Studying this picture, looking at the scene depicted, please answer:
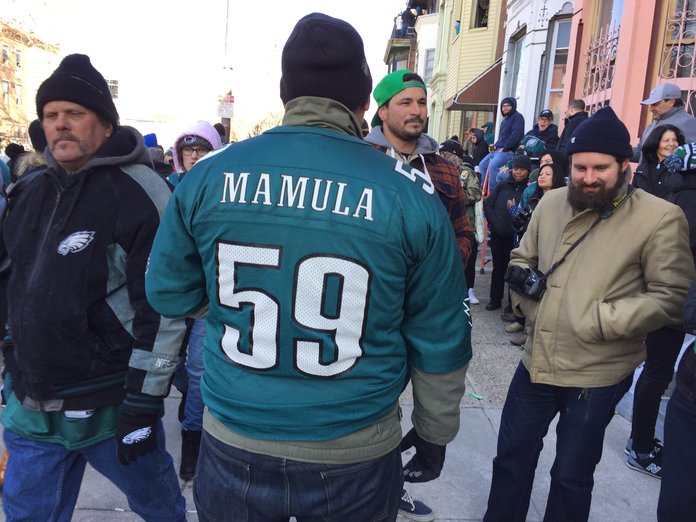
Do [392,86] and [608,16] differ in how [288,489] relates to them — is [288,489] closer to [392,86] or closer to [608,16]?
[392,86]

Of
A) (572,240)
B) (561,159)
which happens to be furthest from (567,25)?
(572,240)

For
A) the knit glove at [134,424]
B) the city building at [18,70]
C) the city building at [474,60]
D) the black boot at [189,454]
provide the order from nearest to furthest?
the knit glove at [134,424], the black boot at [189,454], the city building at [474,60], the city building at [18,70]

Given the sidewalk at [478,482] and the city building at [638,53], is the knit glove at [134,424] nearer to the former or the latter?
the sidewalk at [478,482]

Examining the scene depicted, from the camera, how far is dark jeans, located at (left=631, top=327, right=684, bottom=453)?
11.1 feet

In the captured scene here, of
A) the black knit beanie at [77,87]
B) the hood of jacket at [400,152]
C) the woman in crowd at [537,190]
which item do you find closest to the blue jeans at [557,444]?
the hood of jacket at [400,152]

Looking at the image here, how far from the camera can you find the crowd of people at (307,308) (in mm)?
1467

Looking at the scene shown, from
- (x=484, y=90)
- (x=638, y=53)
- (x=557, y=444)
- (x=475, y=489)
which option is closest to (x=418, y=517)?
(x=475, y=489)

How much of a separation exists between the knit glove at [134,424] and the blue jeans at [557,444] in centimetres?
163

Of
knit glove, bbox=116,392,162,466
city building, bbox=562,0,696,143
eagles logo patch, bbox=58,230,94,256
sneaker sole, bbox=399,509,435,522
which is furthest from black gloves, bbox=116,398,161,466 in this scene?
city building, bbox=562,0,696,143

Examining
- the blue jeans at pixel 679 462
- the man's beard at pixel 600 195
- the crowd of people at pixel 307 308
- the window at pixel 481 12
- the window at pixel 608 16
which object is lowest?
the blue jeans at pixel 679 462

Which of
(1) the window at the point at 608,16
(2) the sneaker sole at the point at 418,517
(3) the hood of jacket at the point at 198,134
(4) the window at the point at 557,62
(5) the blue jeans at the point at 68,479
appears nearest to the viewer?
(5) the blue jeans at the point at 68,479

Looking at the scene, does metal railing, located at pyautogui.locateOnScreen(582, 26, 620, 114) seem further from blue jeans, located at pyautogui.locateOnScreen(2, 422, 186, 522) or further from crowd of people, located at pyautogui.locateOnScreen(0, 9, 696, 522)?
blue jeans, located at pyautogui.locateOnScreen(2, 422, 186, 522)

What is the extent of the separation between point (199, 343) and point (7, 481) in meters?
1.44

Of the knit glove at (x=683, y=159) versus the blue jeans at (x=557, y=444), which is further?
the knit glove at (x=683, y=159)
